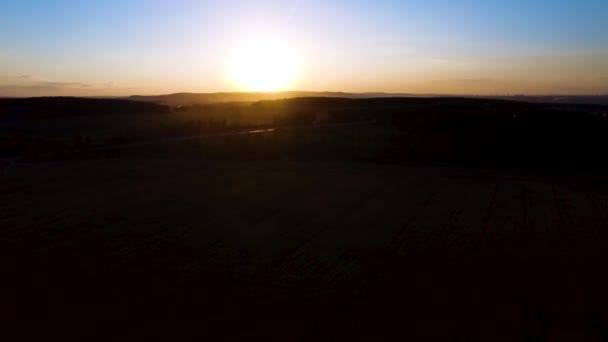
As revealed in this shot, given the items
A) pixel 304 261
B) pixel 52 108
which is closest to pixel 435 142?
pixel 304 261

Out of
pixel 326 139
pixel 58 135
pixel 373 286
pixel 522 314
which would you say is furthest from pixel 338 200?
pixel 58 135

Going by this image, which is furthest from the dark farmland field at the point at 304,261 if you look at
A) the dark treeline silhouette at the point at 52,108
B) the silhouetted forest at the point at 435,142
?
the dark treeline silhouette at the point at 52,108

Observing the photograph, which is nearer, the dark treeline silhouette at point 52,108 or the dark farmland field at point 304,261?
the dark farmland field at point 304,261

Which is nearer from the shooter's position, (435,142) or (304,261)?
(304,261)

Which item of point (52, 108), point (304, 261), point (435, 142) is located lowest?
point (304, 261)

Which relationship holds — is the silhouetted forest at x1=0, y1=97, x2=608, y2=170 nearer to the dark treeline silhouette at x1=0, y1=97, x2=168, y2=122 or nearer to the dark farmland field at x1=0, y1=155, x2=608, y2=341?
the dark farmland field at x1=0, y1=155, x2=608, y2=341

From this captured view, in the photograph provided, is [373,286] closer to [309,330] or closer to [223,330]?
[309,330]

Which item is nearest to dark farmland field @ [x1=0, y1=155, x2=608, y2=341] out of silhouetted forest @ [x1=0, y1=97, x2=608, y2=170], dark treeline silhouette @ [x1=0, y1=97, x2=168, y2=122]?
silhouetted forest @ [x1=0, y1=97, x2=608, y2=170]

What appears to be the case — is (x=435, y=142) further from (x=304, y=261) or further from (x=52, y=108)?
(x=52, y=108)

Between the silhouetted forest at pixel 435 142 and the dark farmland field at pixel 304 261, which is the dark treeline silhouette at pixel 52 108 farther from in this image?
the dark farmland field at pixel 304 261
